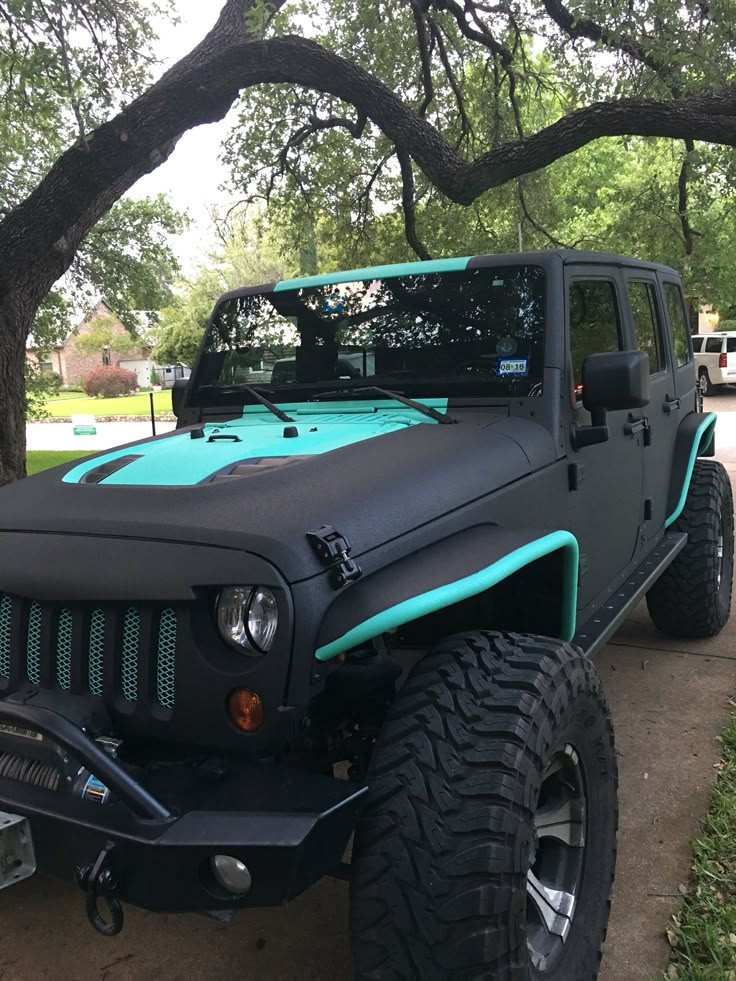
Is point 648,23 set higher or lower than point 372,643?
higher

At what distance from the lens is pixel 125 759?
1.95 m

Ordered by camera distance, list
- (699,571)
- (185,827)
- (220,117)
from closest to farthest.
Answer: (185,827)
(699,571)
(220,117)

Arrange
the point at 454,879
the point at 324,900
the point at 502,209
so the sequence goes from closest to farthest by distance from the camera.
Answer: the point at 454,879 → the point at 324,900 → the point at 502,209

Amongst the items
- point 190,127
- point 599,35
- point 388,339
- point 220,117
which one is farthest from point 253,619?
point 599,35

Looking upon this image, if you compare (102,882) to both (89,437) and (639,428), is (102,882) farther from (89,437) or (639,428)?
(89,437)

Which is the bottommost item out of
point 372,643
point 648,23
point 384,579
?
point 372,643

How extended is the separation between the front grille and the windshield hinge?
1.16 ft

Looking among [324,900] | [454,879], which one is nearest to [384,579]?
[454,879]

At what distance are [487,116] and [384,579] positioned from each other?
10303 mm

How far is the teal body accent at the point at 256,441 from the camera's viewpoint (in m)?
2.36

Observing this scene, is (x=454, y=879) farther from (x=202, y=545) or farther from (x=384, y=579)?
(x=202, y=545)

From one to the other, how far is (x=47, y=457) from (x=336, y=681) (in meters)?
14.9

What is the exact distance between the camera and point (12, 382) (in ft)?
21.1

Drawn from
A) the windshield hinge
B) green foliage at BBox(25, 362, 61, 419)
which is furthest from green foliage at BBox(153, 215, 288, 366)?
the windshield hinge
